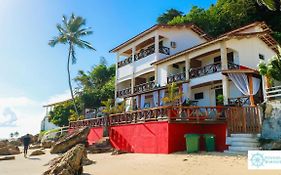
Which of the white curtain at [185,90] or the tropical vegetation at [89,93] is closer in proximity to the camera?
the white curtain at [185,90]

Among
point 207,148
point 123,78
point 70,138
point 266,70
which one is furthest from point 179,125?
point 123,78

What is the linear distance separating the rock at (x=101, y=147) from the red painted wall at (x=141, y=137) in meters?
0.41

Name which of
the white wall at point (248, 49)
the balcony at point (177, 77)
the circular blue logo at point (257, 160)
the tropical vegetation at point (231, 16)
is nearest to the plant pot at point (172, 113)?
the circular blue logo at point (257, 160)

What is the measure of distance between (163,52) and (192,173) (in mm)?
18611

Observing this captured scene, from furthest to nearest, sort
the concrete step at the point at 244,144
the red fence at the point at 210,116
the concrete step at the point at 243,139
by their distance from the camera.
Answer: the red fence at the point at 210,116 < the concrete step at the point at 243,139 < the concrete step at the point at 244,144

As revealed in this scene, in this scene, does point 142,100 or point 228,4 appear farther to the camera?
point 228,4

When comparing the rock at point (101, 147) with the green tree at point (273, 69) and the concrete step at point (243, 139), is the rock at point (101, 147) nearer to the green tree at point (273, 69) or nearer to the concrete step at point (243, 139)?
the concrete step at point (243, 139)

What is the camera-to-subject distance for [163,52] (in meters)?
26.7

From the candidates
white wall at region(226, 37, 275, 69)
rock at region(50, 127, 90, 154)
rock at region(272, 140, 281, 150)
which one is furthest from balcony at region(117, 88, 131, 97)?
rock at region(272, 140, 281, 150)

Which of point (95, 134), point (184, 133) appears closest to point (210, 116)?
point (184, 133)

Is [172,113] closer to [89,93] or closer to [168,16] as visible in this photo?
[89,93]

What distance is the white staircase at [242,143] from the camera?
13.3m

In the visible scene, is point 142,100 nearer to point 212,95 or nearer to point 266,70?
point 212,95

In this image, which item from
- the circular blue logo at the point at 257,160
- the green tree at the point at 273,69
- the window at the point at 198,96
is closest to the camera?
the circular blue logo at the point at 257,160
